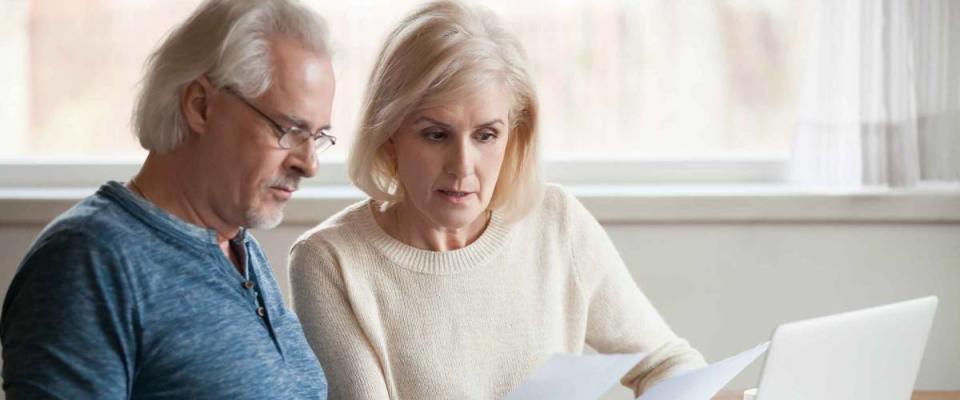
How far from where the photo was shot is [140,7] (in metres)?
2.92

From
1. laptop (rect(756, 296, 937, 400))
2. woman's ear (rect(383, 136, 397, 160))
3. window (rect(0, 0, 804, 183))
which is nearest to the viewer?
laptop (rect(756, 296, 937, 400))

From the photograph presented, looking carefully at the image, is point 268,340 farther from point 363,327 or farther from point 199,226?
point 363,327

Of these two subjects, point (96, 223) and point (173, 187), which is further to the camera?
point (173, 187)

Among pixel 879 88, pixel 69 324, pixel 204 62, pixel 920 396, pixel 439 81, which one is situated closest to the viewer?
pixel 69 324

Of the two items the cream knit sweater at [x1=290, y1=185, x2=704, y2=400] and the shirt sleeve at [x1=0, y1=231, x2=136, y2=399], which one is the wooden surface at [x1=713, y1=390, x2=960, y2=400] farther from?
the shirt sleeve at [x1=0, y1=231, x2=136, y2=399]

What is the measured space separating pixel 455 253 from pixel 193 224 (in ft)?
1.80

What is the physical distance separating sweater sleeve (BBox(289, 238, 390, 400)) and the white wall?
3.04ft

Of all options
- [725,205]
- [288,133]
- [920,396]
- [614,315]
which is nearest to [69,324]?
[288,133]

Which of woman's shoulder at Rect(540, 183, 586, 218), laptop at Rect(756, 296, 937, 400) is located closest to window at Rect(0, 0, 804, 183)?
woman's shoulder at Rect(540, 183, 586, 218)

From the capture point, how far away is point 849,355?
4.71ft

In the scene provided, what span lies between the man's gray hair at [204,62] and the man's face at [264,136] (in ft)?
0.06

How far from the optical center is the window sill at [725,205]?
2.64 meters

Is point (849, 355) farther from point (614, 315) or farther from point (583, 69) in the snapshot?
point (583, 69)

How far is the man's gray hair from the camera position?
1.40 meters
